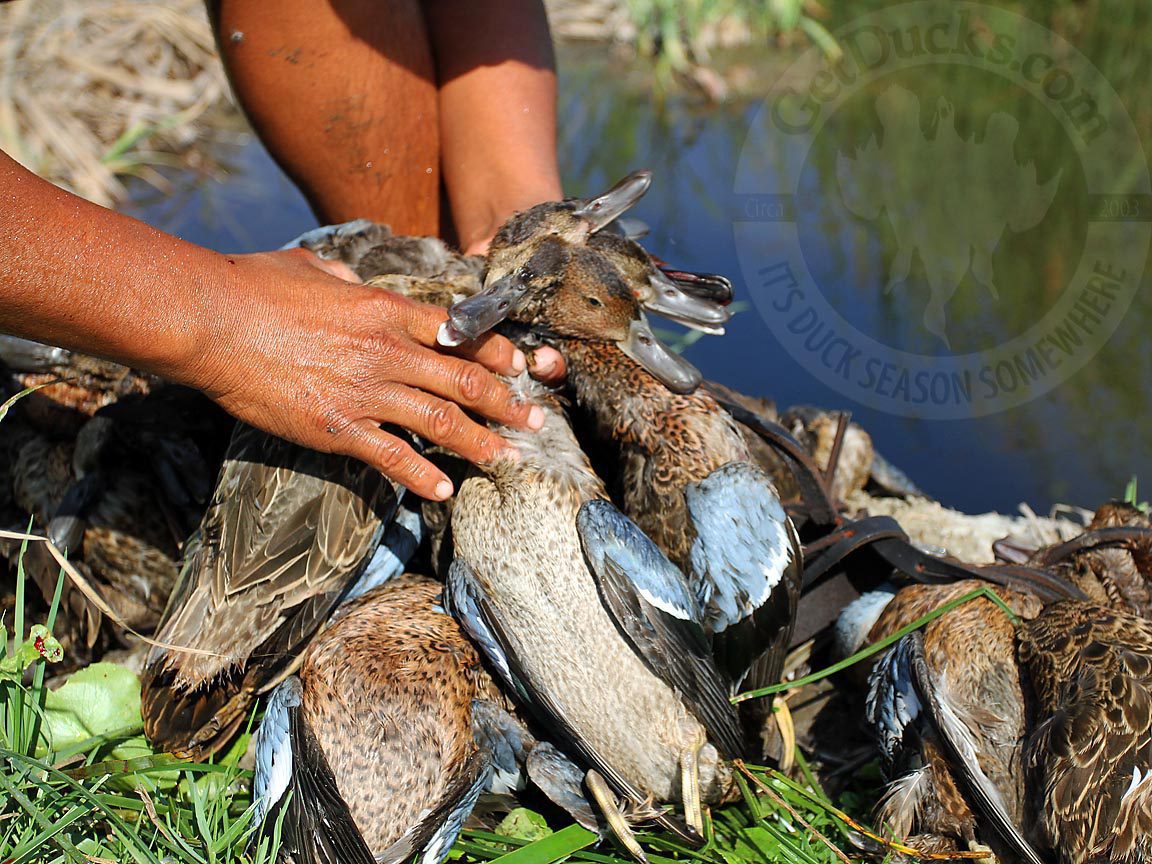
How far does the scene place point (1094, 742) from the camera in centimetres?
192

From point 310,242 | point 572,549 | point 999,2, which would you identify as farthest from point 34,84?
point 999,2

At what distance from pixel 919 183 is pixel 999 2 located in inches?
84.4

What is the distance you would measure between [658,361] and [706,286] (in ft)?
0.78

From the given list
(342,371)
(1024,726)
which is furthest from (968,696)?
(342,371)

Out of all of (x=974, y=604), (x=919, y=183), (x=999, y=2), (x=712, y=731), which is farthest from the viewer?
(x=999, y=2)

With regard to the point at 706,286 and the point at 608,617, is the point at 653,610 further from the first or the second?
the point at 706,286

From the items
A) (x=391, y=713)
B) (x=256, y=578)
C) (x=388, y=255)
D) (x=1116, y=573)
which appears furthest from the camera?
(x=388, y=255)

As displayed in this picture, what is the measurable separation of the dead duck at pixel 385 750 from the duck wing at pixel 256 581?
115 mm

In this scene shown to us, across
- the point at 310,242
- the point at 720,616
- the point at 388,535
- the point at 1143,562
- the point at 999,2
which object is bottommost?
the point at 388,535

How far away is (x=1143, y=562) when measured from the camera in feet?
8.64

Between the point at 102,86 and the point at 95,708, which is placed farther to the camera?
the point at 102,86

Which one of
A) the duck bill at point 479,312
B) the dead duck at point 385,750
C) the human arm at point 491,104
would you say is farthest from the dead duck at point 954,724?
the human arm at point 491,104

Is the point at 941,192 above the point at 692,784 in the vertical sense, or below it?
above

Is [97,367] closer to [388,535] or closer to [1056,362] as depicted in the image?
[388,535]
